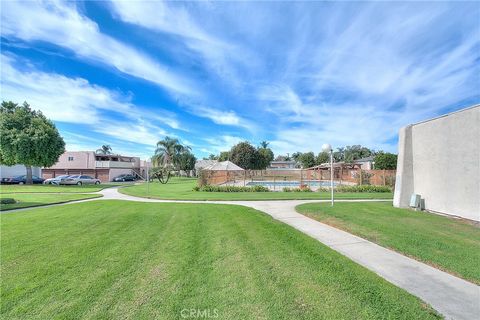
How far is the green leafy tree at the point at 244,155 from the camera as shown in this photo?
184ft

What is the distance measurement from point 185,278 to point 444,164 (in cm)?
1062

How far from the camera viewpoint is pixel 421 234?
257 inches

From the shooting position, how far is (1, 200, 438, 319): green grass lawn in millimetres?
A: 2939

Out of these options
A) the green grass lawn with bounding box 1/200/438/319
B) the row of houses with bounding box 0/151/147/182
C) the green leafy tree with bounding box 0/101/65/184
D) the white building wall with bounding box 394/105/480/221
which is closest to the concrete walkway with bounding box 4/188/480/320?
the green grass lawn with bounding box 1/200/438/319

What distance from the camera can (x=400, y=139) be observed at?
11.6 metres

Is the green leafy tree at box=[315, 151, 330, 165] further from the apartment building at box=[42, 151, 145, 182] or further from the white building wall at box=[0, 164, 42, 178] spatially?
the white building wall at box=[0, 164, 42, 178]

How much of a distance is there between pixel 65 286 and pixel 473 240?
8722 millimetres

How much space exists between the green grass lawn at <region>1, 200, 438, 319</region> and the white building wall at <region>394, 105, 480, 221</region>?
269 inches

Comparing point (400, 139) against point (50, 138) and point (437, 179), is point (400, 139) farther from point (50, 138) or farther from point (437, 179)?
point (50, 138)

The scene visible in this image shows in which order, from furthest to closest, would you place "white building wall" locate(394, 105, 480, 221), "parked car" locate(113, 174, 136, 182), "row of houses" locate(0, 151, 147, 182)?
"row of houses" locate(0, 151, 147, 182) → "parked car" locate(113, 174, 136, 182) → "white building wall" locate(394, 105, 480, 221)

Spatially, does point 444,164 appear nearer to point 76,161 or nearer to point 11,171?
point 76,161

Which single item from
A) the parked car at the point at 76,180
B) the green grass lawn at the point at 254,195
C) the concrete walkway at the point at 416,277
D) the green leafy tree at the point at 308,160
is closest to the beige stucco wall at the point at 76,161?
the parked car at the point at 76,180

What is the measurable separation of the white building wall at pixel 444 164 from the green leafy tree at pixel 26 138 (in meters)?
32.7

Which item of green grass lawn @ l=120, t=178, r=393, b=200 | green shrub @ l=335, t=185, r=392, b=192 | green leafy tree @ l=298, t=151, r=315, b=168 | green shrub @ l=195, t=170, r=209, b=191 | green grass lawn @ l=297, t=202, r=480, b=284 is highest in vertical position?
green leafy tree @ l=298, t=151, r=315, b=168
